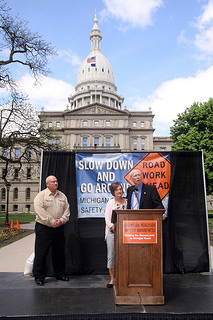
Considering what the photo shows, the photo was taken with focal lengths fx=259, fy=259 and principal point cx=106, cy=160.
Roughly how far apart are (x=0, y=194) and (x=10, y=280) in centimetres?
6155

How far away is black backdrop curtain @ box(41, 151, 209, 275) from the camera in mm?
6039

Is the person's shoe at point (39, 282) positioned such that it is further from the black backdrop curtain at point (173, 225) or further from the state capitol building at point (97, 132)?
the state capitol building at point (97, 132)

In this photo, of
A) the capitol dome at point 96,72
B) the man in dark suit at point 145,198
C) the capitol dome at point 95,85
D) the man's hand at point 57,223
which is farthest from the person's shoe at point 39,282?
the capitol dome at point 96,72

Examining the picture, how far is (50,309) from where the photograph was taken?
151 inches

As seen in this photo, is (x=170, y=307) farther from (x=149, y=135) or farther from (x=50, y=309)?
(x=149, y=135)

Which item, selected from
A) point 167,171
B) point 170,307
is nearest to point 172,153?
point 167,171

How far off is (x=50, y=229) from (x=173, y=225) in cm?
289

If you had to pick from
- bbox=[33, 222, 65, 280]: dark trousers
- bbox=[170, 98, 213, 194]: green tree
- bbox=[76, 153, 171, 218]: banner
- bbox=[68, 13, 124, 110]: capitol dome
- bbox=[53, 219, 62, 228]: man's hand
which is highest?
bbox=[68, 13, 124, 110]: capitol dome

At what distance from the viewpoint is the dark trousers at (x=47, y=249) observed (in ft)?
17.6

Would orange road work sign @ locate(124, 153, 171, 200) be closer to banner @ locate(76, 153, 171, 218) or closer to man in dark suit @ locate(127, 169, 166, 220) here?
banner @ locate(76, 153, 171, 218)

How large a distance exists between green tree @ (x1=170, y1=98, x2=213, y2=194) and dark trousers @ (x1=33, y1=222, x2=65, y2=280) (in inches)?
925

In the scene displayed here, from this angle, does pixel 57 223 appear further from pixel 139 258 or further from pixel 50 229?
pixel 139 258

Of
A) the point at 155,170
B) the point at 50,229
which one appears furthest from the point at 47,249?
the point at 155,170

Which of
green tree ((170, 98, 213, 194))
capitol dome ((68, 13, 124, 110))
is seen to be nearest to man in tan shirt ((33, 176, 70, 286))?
green tree ((170, 98, 213, 194))
